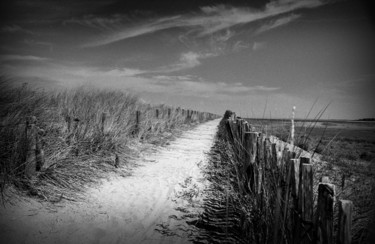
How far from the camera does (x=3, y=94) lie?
3652mm

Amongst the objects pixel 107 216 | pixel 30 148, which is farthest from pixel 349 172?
pixel 30 148

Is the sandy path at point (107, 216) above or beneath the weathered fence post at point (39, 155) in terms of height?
beneath

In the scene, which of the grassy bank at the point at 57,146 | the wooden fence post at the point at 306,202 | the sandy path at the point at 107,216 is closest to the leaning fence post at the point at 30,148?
the grassy bank at the point at 57,146

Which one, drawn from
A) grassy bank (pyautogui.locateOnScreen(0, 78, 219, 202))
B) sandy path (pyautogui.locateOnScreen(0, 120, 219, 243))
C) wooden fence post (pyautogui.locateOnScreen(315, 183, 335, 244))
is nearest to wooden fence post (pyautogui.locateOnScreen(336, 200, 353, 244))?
wooden fence post (pyautogui.locateOnScreen(315, 183, 335, 244))

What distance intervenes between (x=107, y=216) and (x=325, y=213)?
7.77 feet

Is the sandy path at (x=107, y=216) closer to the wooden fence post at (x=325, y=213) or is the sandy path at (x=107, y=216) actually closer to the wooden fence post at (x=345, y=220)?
the wooden fence post at (x=325, y=213)

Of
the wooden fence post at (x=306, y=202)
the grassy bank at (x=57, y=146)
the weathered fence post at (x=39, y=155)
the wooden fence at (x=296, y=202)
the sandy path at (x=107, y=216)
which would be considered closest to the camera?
the wooden fence at (x=296, y=202)

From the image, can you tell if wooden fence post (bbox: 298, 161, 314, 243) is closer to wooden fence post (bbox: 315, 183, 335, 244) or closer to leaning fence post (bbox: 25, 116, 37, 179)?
wooden fence post (bbox: 315, 183, 335, 244)

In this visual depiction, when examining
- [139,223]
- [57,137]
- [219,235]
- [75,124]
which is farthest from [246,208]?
[75,124]

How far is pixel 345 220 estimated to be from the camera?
44.3 inches

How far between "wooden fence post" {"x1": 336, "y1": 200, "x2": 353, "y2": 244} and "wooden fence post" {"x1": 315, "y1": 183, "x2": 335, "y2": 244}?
12 centimetres

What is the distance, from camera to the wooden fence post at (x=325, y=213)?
1273 mm

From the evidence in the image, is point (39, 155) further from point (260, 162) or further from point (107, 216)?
point (260, 162)

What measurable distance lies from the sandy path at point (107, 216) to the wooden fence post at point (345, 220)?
62.3 inches
